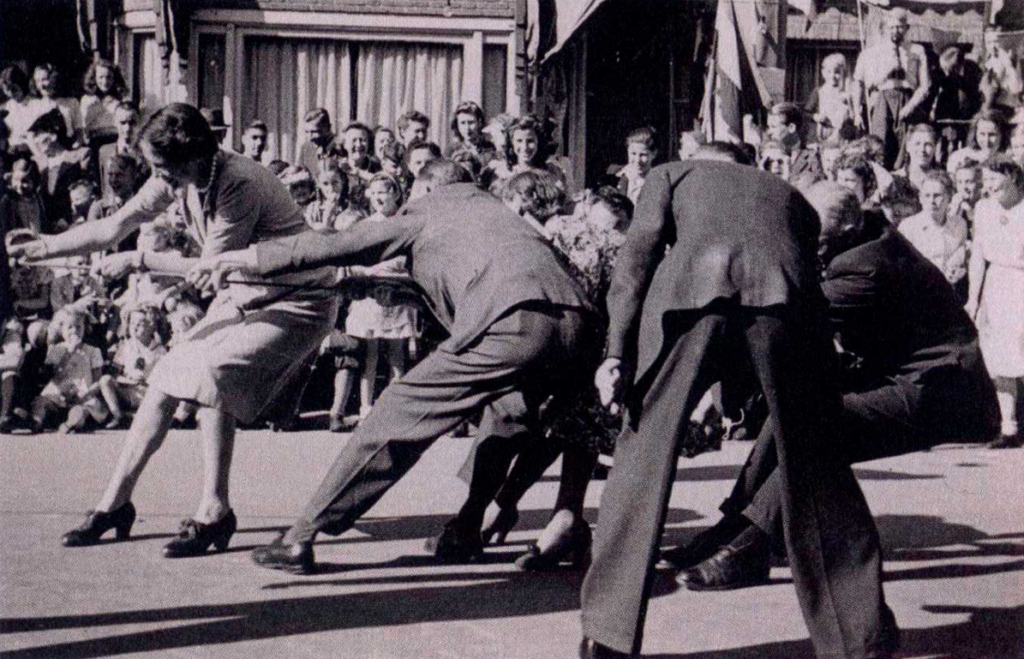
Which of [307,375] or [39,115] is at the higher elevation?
[39,115]

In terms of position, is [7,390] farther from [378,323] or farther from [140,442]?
[140,442]

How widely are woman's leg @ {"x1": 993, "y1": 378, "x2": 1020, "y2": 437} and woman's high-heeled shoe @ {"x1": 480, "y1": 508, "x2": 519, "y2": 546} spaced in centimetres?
443

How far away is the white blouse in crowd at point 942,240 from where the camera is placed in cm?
970

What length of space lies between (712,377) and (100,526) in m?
2.72

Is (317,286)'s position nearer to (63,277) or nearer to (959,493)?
(959,493)

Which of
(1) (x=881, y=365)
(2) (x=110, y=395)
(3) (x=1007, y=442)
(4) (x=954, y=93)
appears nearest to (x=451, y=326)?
(1) (x=881, y=365)

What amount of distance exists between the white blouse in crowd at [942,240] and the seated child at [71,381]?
5.50 metres

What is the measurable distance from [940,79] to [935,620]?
8625 mm

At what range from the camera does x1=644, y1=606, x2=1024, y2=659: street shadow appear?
4656mm

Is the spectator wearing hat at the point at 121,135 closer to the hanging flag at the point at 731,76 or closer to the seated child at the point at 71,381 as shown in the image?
the seated child at the point at 71,381

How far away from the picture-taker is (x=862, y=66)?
481 inches

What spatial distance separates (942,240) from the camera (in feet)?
31.9

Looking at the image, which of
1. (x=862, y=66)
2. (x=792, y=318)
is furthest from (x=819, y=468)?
(x=862, y=66)

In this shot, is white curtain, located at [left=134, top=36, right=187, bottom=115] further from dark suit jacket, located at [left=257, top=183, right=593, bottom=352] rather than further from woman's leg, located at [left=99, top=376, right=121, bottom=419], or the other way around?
dark suit jacket, located at [left=257, top=183, right=593, bottom=352]
